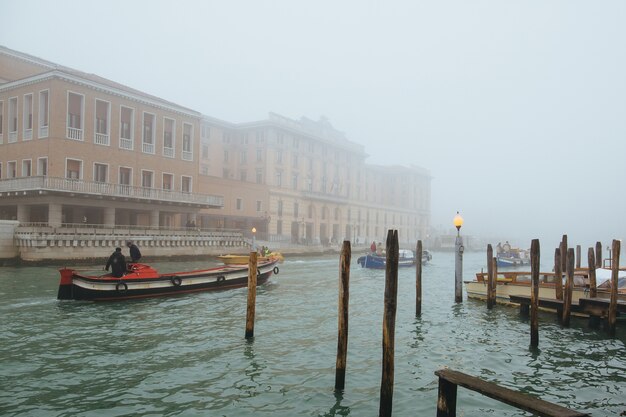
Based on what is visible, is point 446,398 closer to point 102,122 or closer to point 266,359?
point 266,359

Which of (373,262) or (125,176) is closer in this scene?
(373,262)

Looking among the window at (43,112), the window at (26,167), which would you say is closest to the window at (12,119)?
the window at (26,167)

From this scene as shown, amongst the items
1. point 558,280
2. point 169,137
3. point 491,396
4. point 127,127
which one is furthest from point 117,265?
point 169,137

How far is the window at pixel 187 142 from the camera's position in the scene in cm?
4456

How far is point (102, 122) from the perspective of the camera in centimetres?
3753

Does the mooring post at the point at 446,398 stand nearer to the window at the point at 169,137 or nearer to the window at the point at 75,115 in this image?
the window at the point at 75,115

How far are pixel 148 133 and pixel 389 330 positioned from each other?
38381mm

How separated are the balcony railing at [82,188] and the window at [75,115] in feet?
14.1

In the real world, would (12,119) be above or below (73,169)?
above

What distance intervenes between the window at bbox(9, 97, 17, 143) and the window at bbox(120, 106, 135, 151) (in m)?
7.65

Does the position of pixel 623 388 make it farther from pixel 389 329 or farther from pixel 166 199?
pixel 166 199

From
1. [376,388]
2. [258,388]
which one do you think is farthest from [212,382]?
[376,388]

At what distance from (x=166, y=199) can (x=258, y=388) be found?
Result: 111ft

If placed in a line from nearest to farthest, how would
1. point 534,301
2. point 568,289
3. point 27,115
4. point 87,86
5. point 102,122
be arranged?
1. point 534,301
2. point 568,289
3. point 27,115
4. point 87,86
5. point 102,122
